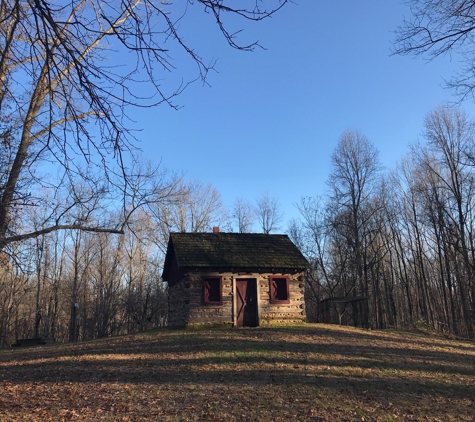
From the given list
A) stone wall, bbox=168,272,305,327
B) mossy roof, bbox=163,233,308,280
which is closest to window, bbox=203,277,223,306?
stone wall, bbox=168,272,305,327

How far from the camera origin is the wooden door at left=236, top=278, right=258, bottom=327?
18500 millimetres

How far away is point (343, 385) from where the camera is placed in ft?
31.9

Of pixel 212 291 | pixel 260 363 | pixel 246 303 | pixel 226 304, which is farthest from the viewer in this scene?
pixel 246 303

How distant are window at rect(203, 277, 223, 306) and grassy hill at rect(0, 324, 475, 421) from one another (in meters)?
3.07

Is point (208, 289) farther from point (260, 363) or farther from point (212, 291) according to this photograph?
point (260, 363)

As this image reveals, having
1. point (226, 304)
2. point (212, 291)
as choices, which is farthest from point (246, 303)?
point (212, 291)

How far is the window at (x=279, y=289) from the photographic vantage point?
1917 cm

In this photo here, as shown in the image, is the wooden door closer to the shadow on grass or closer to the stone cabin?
the stone cabin

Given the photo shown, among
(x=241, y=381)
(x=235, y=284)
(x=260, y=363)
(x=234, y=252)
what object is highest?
(x=234, y=252)

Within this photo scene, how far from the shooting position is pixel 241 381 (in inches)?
388

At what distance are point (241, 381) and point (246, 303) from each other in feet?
29.1

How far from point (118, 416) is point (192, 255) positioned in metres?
11.9

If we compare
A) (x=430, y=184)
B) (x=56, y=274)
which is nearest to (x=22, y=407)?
(x=430, y=184)

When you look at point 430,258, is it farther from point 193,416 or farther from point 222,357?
point 193,416
